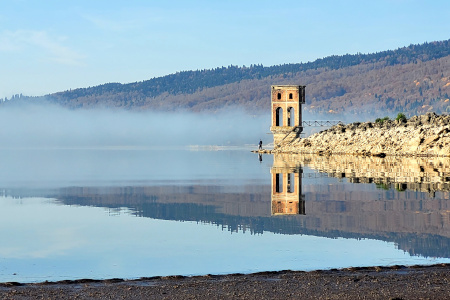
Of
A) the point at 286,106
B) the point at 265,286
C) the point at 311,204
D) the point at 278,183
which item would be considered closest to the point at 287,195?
the point at 311,204

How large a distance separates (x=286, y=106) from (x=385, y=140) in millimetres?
15963

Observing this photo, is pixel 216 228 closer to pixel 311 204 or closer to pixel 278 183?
pixel 311 204

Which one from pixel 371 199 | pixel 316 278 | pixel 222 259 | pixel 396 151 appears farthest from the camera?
pixel 396 151

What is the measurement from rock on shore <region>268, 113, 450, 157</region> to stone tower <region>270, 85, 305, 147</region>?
1044mm

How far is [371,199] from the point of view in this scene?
2120cm

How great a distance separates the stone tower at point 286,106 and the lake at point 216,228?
47615 mm

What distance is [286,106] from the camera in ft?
251

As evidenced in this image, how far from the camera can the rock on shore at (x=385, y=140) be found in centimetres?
5634

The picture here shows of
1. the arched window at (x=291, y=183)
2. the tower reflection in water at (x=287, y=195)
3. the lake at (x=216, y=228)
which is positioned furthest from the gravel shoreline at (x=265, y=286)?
the arched window at (x=291, y=183)

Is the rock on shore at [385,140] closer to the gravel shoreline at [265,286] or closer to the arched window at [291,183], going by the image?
the arched window at [291,183]

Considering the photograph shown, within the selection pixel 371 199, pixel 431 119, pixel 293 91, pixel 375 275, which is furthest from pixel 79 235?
pixel 293 91

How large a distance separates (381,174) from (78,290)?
81.1ft

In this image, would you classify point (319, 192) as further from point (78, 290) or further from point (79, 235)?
point (78, 290)

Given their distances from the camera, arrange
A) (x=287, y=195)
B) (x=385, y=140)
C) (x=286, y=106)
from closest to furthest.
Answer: (x=287, y=195) < (x=385, y=140) < (x=286, y=106)
